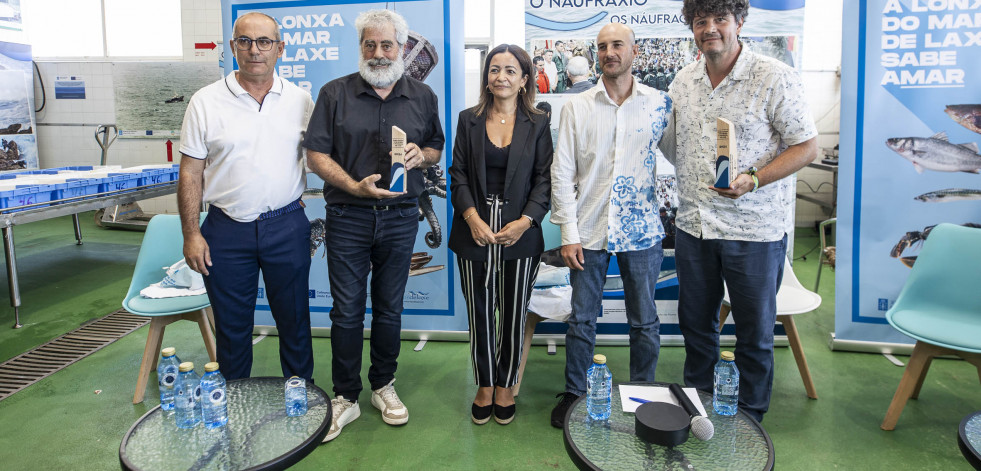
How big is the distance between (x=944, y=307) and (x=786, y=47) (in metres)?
1.40

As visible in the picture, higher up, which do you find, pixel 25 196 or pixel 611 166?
pixel 611 166

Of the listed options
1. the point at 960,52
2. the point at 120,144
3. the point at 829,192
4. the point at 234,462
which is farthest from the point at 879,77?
the point at 120,144

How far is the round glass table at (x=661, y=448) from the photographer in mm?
1496

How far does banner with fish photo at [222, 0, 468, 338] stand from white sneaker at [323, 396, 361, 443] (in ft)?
2.87

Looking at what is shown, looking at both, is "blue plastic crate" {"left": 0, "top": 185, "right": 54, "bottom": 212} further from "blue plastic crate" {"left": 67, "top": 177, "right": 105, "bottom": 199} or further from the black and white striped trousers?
the black and white striped trousers

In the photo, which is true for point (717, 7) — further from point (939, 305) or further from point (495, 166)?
point (939, 305)

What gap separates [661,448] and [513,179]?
3.79 ft

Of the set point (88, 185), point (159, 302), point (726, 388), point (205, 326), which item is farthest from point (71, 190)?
point (726, 388)

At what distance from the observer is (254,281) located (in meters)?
2.45

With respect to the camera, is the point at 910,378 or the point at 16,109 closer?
the point at 910,378

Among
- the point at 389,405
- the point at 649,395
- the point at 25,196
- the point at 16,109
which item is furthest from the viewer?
the point at 16,109

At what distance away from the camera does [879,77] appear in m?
3.08

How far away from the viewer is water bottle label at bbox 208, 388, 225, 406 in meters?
1.70

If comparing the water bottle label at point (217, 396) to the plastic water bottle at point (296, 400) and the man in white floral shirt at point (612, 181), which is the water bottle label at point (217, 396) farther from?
the man in white floral shirt at point (612, 181)
